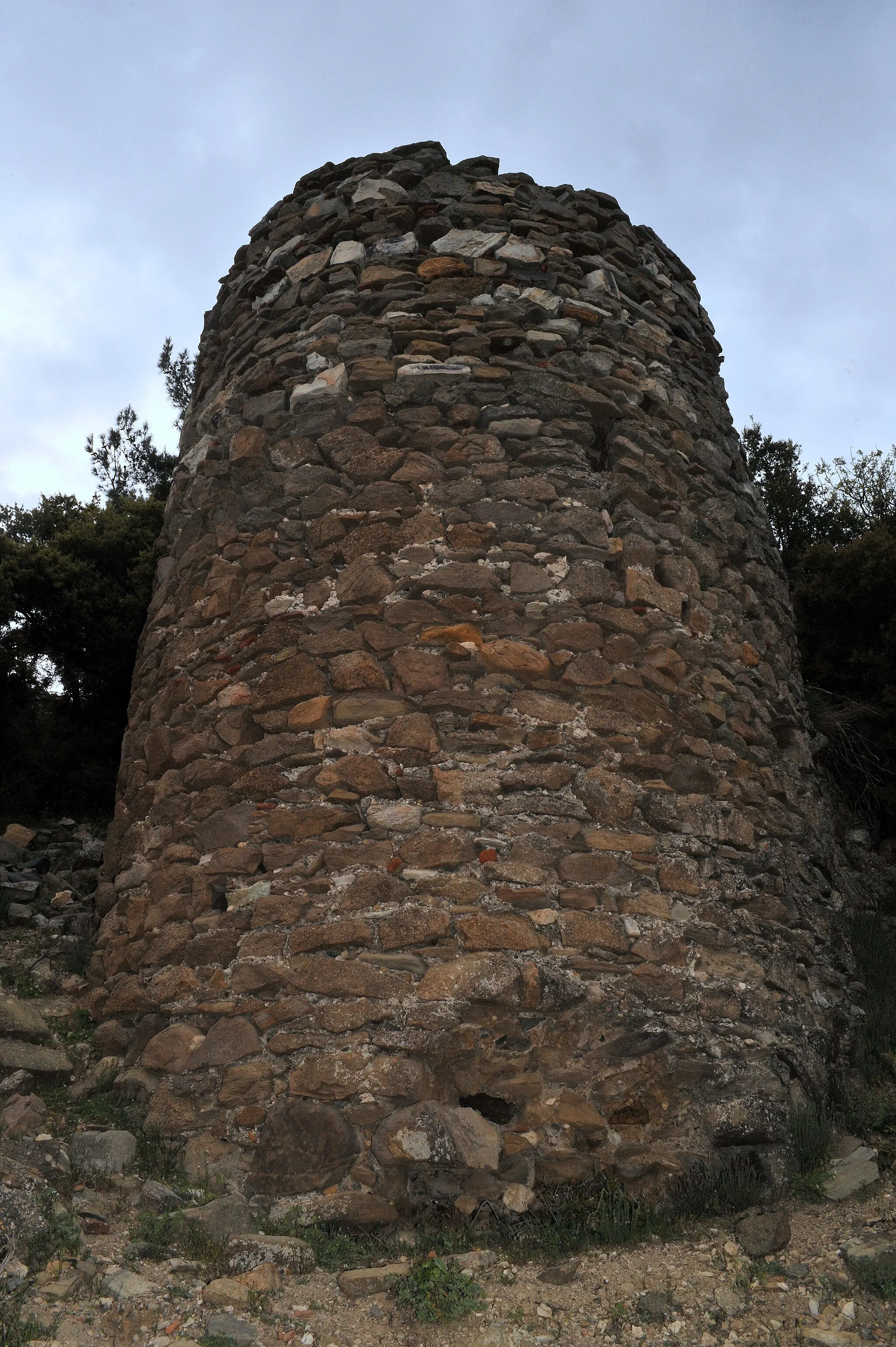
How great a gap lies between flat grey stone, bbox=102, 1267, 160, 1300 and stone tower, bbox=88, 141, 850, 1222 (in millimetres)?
507

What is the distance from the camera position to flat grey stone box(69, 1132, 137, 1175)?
135 inches

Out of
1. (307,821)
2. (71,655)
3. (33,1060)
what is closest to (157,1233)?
(33,1060)

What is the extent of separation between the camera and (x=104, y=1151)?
347 centimetres

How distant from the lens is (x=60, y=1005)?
4453mm

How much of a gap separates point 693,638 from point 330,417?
180 cm

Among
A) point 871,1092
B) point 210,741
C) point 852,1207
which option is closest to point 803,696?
point 871,1092

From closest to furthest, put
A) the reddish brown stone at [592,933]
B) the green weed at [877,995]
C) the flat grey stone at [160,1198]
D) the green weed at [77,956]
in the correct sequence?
the flat grey stone at [160,1198]
the reddish brown stone at [592,933]
the green weed at [877,995]
the green weed at [77,956]

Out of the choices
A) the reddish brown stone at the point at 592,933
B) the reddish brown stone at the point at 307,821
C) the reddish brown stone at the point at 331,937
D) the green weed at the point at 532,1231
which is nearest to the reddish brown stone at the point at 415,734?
the reddish brown stone at the point at 307,821

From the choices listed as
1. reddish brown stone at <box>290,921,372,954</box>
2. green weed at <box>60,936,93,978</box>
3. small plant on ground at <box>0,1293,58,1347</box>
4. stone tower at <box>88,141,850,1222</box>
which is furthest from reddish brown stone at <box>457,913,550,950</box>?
green weed at <box>60,936,93,978</box>

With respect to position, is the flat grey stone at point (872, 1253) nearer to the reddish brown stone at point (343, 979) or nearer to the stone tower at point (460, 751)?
the stone tower at point (460, 751)

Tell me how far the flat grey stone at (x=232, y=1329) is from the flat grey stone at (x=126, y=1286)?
0.20 meters

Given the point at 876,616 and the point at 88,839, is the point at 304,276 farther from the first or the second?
the point at 876,616

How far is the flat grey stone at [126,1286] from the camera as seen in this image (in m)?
2.77

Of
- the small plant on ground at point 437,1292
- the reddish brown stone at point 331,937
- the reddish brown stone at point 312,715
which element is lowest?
the small plant on ground at point 437,1292
